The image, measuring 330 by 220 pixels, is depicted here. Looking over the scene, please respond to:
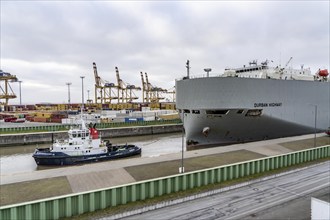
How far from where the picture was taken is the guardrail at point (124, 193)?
9273 mm

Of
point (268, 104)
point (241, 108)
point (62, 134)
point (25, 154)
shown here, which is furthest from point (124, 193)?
point (62, 134)

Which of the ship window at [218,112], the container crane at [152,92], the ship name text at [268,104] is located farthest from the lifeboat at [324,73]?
the container crane at [152,92]

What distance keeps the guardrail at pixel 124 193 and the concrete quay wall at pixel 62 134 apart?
30.4 metres

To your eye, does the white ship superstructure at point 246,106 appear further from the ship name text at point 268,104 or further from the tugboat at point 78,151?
the tugboat at point 78,151

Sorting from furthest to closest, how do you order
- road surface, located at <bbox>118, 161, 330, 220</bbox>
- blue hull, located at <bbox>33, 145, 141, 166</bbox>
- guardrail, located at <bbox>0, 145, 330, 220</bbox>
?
blue hull, located at <bbox>33, 145, 141, 166</bbox> < road surface, located at <bbox>118, 161, 330, 220</bbox> < guardrail, located at <bbox>0, 145, 330, 220</bbox>

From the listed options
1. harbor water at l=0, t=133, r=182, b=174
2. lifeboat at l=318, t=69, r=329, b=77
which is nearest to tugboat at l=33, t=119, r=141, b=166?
harbor water at l=0, t=133, r=182, b=174

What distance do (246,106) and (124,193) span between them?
1986cm

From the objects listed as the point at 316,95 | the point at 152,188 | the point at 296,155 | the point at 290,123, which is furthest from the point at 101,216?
the point at 316,95

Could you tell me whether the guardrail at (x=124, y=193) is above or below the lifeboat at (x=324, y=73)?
below

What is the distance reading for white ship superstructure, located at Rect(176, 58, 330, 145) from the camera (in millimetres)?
26938

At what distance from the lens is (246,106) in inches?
1065

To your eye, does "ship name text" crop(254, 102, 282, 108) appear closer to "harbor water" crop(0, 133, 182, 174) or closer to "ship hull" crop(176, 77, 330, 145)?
"ship hull" crop(176, 77, 330, 145)

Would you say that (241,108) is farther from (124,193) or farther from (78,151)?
(124,193)

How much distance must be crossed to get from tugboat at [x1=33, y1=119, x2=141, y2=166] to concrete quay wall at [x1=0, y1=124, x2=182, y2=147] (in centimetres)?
1258
